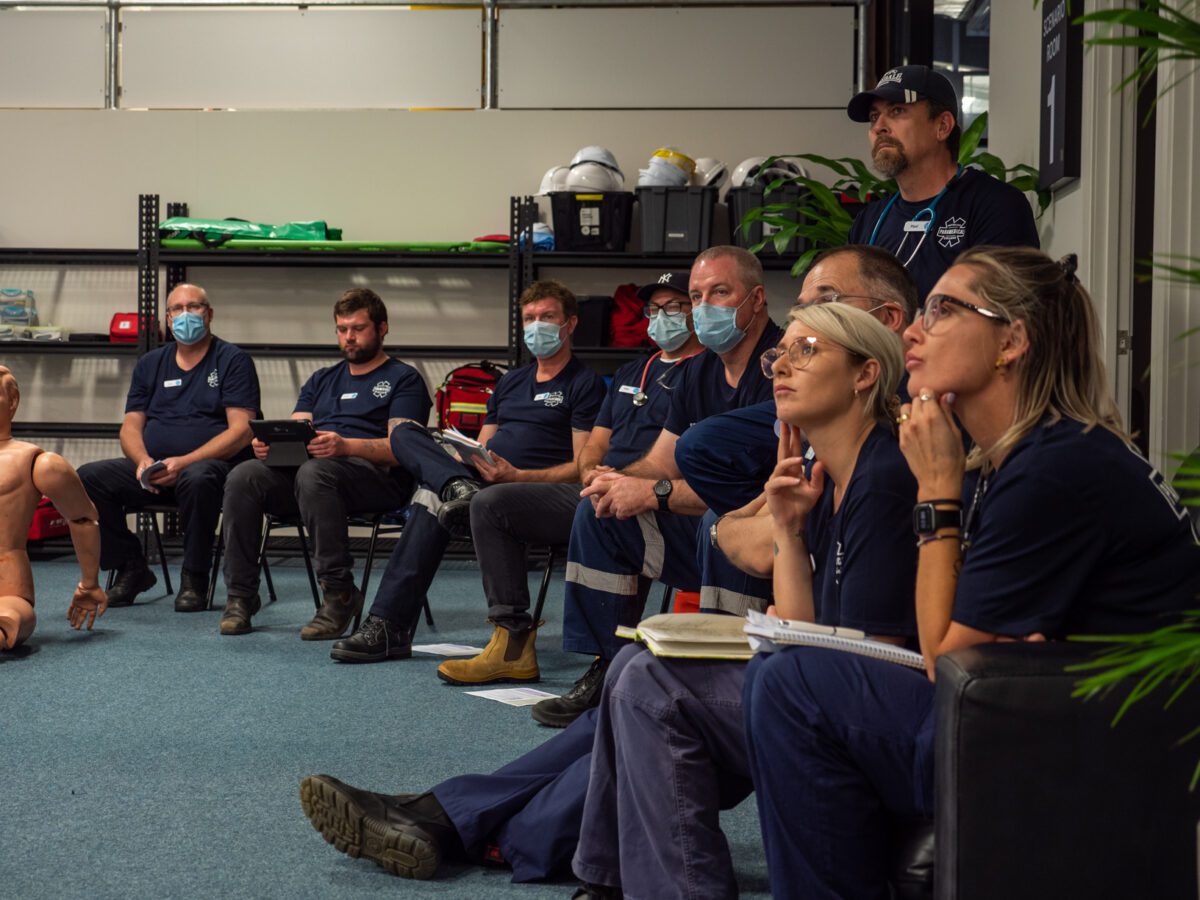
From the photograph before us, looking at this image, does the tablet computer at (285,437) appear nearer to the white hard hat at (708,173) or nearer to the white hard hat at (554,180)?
the white hard hat at (554,180)

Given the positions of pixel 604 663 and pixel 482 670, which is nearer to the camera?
pixel 604 663

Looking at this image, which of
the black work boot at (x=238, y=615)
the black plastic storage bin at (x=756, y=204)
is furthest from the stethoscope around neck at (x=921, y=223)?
the black plastic storage bin at (x=756, y=204)

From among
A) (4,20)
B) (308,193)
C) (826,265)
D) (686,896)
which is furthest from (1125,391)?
(4,20)

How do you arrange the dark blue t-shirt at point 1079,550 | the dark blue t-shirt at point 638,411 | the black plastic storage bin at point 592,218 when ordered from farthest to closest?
the black plastic storage bin at point 592,218 → the dark blue t-shirt at point 638,411 → the dark blue t-shirt at point 1079,550

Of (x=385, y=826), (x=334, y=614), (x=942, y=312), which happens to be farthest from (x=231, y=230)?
(x=942, y=312)

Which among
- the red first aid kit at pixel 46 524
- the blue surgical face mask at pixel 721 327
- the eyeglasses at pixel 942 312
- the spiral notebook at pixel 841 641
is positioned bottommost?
the red first aid kit at pixel 46 524

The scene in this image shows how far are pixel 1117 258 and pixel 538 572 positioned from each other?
3936mm

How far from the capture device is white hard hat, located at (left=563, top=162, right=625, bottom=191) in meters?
6.64

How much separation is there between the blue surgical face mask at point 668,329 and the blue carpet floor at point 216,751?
1.15 m

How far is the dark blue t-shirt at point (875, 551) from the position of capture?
171 cm

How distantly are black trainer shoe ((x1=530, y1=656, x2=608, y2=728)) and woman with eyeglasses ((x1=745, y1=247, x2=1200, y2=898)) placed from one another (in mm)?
1766

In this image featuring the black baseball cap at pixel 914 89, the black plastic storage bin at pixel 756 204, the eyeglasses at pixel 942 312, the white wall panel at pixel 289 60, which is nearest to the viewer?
the eyeglasses at pixel 942 312

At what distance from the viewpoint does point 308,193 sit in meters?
7.29

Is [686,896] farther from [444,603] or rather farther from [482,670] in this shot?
[444,603]
